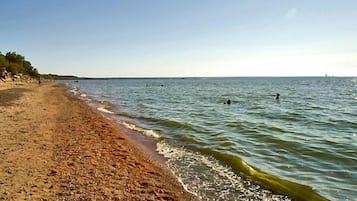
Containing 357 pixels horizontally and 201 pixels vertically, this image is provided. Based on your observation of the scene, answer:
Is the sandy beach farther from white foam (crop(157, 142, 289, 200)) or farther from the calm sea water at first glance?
the calm sea water

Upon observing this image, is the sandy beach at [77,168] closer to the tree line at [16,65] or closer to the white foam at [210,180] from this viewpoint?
the white foam at [210,180]

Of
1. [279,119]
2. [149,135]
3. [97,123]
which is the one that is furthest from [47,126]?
[279,119]

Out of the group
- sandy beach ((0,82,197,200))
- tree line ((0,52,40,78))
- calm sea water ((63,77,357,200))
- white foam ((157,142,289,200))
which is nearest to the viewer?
sandy beach ((0,82,197,200))

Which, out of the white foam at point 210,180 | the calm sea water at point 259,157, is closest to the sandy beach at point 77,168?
the white foam at point 210,180

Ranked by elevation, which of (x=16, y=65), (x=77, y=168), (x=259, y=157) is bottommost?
(x=259, y=157)

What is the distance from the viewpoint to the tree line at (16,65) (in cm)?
7626

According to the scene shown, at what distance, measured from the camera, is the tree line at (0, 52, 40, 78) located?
250 feet

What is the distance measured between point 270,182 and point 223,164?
2188 millimetres

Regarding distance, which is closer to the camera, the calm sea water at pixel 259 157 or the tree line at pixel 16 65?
the calm sea water at pixel 259 157

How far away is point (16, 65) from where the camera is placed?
8556 cm

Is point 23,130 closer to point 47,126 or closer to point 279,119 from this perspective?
point 47,126

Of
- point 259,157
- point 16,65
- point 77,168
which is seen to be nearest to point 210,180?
point 259,157

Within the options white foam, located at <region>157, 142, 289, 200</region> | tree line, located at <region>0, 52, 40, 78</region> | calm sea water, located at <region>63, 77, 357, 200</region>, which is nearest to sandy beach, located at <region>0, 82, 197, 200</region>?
white foam, located at <region>157, 142, 289, 200</region>

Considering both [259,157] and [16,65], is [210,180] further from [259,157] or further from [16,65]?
[16,65]
